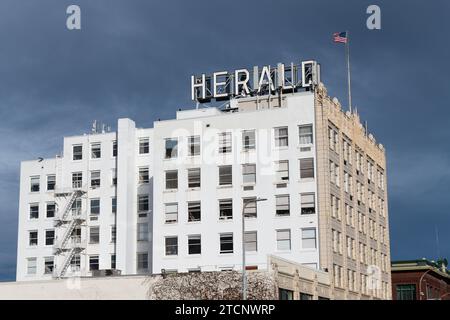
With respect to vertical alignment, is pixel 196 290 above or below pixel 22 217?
below

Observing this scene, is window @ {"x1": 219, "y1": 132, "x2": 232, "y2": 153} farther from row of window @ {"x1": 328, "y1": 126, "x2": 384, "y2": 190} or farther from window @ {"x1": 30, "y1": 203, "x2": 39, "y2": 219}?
window @ {"x1": 30, "y1": 203, "x2": 39, "y2": 219}

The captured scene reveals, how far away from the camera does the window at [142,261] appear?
9294cm

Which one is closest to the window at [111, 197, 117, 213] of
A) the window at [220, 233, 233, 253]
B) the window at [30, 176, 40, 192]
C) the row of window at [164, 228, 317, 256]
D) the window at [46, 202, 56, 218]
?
the window at [46, 202, 56, 218]

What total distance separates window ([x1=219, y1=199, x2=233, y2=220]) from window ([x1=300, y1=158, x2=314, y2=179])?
8062mm

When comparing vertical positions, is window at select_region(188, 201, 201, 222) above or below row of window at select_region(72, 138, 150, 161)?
below

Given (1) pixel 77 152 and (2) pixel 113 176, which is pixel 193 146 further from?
(1) pixel 77 152

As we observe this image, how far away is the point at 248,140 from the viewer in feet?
273

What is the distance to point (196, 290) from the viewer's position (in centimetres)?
6612

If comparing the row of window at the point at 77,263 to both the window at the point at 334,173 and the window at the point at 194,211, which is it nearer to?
the window at the point at 194,211

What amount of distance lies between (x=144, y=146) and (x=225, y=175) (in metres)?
17.3

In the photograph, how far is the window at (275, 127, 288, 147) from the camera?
8256 cm
